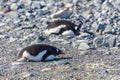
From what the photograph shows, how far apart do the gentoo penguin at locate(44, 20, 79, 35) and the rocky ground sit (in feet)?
0.56

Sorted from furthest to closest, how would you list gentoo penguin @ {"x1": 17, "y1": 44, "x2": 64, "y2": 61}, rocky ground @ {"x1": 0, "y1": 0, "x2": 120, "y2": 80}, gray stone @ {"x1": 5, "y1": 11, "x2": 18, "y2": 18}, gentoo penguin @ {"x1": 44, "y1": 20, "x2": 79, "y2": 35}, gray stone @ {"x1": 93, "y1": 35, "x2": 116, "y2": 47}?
gray stone @ {"x1": 5, "y1": 11, "x2": 18, "y2": 18}, gentoo penguin @ {"x1": 44, "y1": 20, "x2": 79, "y2": 35}, gray stone @ {"x1": 93, "y1": 35, "x2": 116, "y2": 47}, gentoo penguin @ {"x1": 17, "y1": 44, "x2": 64, "y2": 61}, rocky ground @ {"x1": 0, "y1": 0, "x2": 120, "y2": 80}

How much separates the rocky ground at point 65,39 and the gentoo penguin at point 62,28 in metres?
0.17

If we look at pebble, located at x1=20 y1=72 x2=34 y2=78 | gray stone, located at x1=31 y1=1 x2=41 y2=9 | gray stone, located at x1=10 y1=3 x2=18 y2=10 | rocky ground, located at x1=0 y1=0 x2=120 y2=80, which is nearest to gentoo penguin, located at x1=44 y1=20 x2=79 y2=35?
rocky ground, located at x1=0 y1=0 x2=120 y2=80

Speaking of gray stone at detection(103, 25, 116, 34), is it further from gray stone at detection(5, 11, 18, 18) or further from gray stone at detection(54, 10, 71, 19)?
gray stone at detection(5, 11, 18, 18)

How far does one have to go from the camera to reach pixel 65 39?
40.5 ft

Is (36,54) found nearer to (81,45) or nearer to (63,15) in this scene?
(81,45)

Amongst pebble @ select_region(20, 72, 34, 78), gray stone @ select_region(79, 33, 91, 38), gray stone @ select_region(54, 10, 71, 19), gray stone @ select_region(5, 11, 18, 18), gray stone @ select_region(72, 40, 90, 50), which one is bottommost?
gray stone @ select_region(5, 11, 18, 18)

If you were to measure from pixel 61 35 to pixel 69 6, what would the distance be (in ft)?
11.5

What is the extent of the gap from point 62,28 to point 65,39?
24.5 inches

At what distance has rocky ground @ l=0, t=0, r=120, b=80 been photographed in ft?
30.6

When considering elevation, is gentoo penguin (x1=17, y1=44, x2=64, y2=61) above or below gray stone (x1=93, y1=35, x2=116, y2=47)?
above

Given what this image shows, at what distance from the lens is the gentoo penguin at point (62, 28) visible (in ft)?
42.1

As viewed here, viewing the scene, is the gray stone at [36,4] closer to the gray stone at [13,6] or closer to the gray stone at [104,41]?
the gray stone at [13,6]

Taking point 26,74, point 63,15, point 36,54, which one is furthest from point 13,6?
point 26,74
